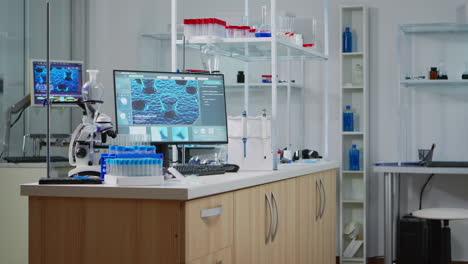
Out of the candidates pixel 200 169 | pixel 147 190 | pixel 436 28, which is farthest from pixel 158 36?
pixel 147 190

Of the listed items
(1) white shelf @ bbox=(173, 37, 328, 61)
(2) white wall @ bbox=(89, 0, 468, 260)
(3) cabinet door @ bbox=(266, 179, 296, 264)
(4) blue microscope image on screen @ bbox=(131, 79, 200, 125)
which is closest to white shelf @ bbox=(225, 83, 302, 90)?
(2) white wall @ bbox=(89, 0, 468, 260)

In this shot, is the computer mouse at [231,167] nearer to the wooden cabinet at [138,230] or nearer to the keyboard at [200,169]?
the keyboard at [200,169]

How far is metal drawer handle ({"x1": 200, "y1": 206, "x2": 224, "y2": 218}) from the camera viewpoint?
2336 millimetres

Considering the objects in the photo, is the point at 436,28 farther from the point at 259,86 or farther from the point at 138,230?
the point at 138,230

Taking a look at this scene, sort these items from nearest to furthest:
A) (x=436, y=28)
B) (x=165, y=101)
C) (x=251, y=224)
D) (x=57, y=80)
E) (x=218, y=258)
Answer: (x=218, y=258)
(x=251, y=224)
(x=165, y=101)
(x=57, y=80)
(x=436, y=28)

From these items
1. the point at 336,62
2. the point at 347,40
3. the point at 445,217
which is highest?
the point at 347,40

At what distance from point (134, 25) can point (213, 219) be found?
4.25 m

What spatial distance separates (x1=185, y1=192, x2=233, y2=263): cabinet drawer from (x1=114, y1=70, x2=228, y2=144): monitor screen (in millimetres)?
555

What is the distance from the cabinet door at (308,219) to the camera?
3650mm

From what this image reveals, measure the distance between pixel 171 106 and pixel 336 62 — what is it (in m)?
3.30

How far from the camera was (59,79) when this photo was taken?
4.96 meters

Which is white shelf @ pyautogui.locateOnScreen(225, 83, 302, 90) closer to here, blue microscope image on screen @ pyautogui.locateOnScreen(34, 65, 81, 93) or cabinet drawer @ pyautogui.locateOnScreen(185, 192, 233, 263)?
blue microscope image on screen @ pyautogui.locateOnScreen(34, 65, 81, 93)

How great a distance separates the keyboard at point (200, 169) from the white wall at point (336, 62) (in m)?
3.12

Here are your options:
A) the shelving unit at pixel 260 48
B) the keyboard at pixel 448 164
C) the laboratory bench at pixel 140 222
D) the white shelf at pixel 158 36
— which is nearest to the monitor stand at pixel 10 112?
the white shelf at pixel 158 36
